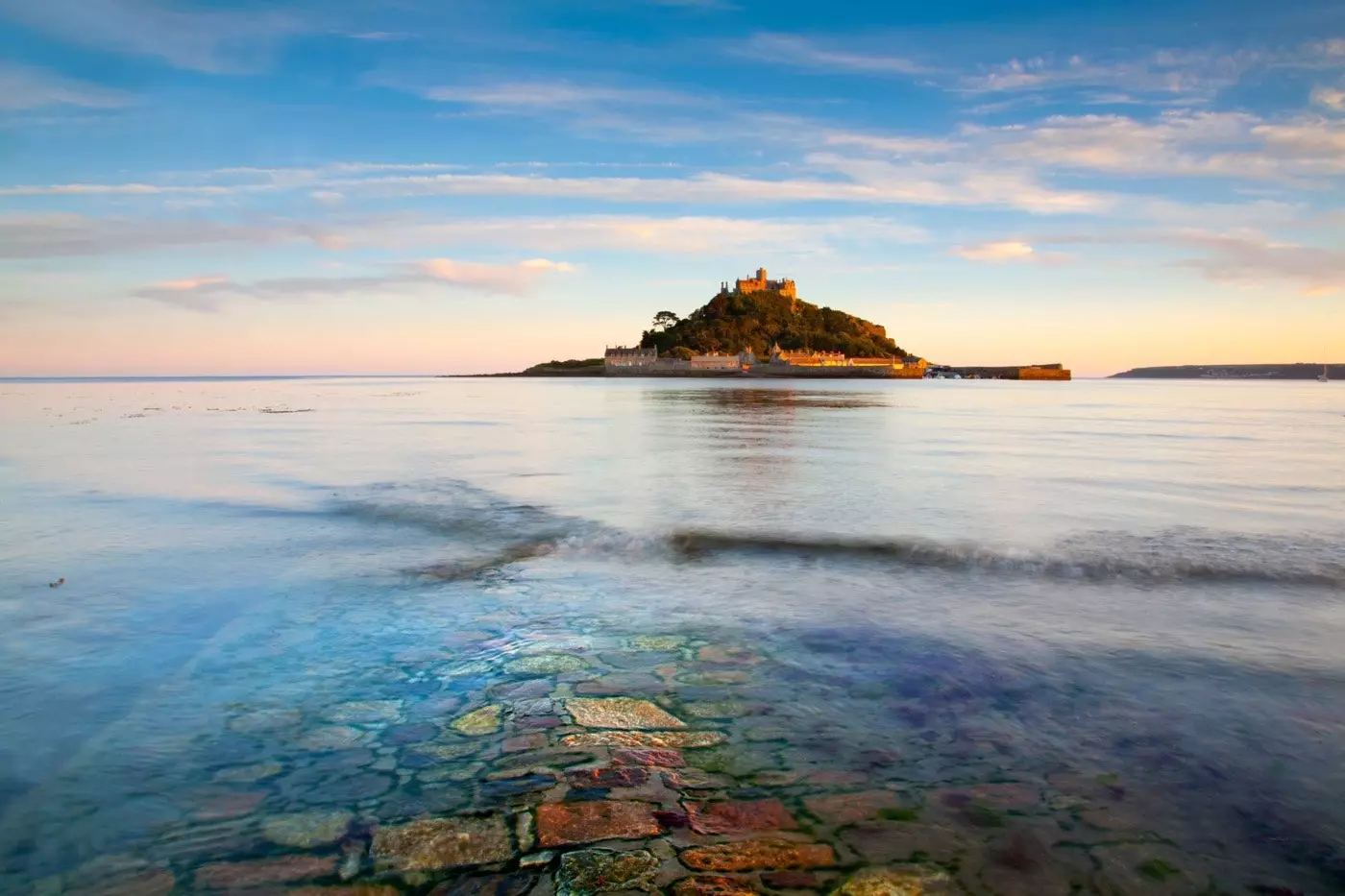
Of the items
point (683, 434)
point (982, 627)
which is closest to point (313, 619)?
point (982, 627)

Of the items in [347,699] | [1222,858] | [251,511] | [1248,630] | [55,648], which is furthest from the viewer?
[251,511]

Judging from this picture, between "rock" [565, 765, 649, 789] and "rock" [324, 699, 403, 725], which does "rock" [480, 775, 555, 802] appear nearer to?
"rock" [565, 765, 649, 789]

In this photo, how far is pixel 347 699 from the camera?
5.87m

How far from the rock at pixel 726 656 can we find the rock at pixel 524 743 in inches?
74.1

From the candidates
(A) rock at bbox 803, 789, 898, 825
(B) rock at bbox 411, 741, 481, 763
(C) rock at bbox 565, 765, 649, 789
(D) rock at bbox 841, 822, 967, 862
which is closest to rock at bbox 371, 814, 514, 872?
(C) rock at bbox 565, 765, 649, 789

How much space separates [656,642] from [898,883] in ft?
12.2

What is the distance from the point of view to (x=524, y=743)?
16.9 ft

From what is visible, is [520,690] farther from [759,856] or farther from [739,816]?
[759,856]

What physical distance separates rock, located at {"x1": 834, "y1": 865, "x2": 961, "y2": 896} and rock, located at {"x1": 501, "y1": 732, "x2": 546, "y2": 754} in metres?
2.14

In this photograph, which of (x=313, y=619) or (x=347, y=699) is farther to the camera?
(x=313, y=619)

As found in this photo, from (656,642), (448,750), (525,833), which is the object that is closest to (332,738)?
(448,750)

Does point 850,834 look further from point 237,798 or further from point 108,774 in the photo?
point 108,774

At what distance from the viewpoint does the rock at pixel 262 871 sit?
3721mm

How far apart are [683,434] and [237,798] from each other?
30812 millimetres
